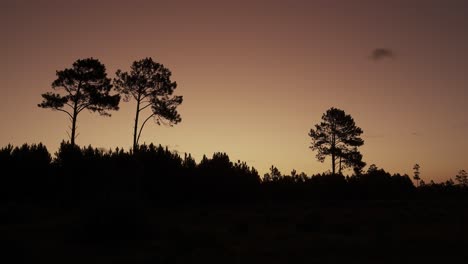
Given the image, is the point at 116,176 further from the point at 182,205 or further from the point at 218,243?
the point at 218,243

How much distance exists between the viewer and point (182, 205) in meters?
38.8

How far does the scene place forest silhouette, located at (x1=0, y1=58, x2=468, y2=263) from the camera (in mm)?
15570

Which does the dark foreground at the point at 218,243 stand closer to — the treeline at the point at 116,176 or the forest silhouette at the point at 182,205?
the forest silhouette at the point at 182,205

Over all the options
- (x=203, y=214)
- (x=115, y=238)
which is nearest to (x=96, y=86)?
(x=203, y=214)

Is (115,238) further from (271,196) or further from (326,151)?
(326,151)

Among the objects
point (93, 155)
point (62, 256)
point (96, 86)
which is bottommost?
point (62, 256)

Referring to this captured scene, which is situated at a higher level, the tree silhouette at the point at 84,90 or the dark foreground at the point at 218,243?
the tree silhouette at the point at 84,90

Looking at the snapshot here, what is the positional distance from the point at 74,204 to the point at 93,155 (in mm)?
5517

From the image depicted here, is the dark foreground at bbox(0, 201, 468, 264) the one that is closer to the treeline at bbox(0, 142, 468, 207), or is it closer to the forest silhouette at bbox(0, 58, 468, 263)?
the forest silhouette at bbox(0, 58, 468, 263)

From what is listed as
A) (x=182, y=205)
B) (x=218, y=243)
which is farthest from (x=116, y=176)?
(x=218, y=243)

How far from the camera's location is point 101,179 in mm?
36250

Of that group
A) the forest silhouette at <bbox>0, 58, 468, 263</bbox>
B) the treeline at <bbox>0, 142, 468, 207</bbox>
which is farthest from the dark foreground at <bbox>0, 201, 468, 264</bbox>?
the treeline at <bbox>0, 142, 468, 207</bbox>

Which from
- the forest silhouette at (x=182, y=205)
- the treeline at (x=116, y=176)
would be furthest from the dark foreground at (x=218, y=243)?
the treeline at (x=116, y=176)

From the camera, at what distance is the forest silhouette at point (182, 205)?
1557 centimetres
